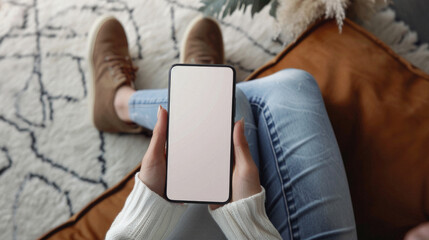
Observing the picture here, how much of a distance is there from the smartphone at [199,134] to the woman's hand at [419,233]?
33 centimetres

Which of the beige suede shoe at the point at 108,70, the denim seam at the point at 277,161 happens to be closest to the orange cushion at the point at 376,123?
the denim seam at the point at 277,161

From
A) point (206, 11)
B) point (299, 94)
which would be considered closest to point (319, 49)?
point (299, 94)

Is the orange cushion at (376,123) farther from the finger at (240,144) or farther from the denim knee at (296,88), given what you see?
the finger at (240,144)

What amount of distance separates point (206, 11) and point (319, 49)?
28cm

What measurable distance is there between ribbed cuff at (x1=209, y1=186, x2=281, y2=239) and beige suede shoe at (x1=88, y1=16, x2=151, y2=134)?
0.49m

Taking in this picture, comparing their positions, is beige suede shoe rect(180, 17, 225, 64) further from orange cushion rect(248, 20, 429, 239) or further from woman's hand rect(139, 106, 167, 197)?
woman's hand rect(139, 106, 167, 197)

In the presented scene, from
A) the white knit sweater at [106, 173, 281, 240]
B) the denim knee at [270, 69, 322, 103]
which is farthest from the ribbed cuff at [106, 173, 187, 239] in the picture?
the denim knee at [270, 69, 322, 103]

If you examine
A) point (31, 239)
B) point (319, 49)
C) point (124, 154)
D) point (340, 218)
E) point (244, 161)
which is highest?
point (319, 49)

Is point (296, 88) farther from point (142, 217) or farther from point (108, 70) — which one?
point (108, 70)

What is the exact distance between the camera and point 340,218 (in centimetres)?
53

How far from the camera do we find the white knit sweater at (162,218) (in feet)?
1.51

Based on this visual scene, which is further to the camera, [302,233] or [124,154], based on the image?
[124,154]

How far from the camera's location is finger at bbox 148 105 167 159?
1.61 feet

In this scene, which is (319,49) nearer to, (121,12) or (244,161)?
(244,161)
